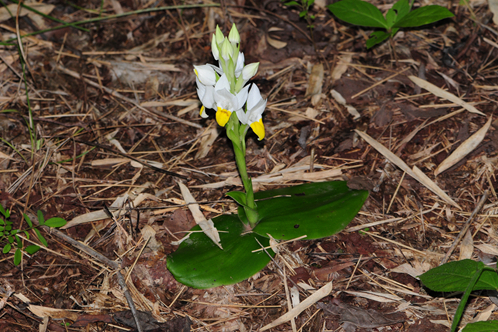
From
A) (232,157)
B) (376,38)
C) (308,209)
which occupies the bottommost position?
(232,157)

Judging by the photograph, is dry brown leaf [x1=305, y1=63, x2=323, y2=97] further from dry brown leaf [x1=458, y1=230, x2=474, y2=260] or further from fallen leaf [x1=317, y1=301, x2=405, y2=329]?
fallen leaf [x1=317, y1=301, x2=405, y2=329]

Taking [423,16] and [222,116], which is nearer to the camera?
[222,116]

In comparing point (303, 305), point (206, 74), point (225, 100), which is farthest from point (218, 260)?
point (206, 74)

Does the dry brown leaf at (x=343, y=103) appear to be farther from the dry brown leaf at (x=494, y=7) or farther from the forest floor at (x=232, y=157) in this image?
the dry brown leaf at (x=494, y=7)

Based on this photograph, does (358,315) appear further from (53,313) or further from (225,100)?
(53,313)

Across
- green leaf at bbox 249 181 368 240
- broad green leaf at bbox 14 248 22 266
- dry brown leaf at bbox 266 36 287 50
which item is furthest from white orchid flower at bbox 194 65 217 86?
dry brown leaf at bbox 266 36 287 50

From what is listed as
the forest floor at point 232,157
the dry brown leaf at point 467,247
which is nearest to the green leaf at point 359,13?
the forest floor at point 232,157
